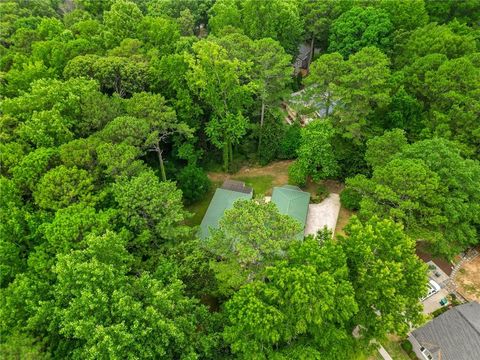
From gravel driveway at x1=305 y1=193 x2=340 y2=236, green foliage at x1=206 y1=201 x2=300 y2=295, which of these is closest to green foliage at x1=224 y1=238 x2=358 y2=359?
green foliage at x1=206 y1=201 x2=300 y2=295

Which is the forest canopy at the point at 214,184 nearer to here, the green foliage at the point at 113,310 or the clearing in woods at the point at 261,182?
the green foliage at the point at 113,310

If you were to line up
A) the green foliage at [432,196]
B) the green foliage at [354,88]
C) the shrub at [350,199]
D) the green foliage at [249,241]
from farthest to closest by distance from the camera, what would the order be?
the shrub at [350,199], the green foliage at [354,88], the green foliage at [432,196], the green foliage at [249,241]

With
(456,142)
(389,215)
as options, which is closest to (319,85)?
(456,142)

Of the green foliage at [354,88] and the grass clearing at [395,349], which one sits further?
the green foliage at [354,88]

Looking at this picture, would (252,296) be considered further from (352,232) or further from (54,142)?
(54,142)

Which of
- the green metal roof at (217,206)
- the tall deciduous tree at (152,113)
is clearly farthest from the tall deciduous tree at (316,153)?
the tall deciduous tree at (152,113)

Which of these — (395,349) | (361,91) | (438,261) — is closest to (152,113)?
(361,91)
